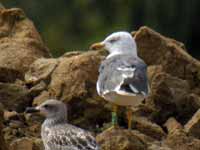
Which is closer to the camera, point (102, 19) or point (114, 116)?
point (114, 116)

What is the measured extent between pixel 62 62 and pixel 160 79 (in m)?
1.10

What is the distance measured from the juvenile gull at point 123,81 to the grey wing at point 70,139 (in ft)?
2.16

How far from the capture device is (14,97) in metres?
18.9

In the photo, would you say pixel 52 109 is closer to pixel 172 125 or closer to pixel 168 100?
pixel 172 125

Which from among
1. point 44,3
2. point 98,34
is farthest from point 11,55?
point 98,34

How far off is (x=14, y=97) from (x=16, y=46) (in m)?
1.15

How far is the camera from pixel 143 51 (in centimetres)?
1988

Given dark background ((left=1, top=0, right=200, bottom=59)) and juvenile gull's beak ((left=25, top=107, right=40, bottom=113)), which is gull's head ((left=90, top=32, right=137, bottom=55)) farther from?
dark background ((left=1, top=0, right=200, bottom=59))

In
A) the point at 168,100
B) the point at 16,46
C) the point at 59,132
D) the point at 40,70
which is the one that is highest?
the point at 16,46

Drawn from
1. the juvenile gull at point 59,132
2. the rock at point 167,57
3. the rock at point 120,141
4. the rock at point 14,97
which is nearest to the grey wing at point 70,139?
the juvenile gull at point 59,132

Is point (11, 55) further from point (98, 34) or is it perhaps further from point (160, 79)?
point (98, 34)

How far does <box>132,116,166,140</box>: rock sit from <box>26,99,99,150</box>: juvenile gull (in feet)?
2.88

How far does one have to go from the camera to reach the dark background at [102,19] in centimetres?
3095

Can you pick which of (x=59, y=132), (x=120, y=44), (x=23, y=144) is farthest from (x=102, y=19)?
(x=23, y=144)
